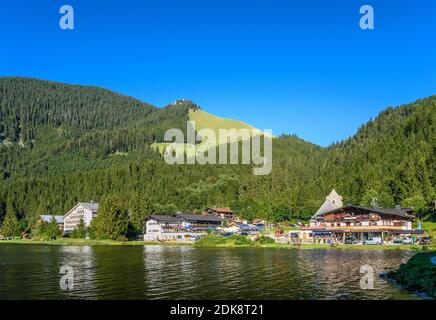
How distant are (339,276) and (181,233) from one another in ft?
342

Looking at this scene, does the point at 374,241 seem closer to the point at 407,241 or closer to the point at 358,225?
the point at 407,241

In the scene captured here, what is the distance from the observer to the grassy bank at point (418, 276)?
A: 35.9m

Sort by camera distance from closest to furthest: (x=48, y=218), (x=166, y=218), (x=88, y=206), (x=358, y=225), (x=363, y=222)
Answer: (x=363, y=222)
(x=358, y=225)
(x=166, y=218)
(x=88, y=206)
(x=48, y=218)

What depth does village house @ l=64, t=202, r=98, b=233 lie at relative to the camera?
17650 centimetres

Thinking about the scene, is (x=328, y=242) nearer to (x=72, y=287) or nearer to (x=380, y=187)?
(x=380, y=187)

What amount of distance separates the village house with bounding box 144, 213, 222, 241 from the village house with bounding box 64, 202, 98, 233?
36.9 meters

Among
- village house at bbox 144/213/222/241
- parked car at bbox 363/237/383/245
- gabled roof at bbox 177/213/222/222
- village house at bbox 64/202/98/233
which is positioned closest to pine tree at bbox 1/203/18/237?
village house at bbox 64/202/98/233

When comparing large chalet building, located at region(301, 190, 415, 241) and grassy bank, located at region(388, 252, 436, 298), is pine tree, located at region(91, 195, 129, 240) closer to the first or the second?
large chalet building, located at region(301, 190, 415, 241)

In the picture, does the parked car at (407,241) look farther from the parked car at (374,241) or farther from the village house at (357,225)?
the village house at (357,225)

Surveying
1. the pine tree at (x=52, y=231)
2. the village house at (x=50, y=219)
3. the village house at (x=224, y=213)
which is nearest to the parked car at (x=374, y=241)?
the village house at (x=224, y=213)

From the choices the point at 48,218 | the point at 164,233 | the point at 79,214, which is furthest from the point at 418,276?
the point at 48,218

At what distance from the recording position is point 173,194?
7559 inches

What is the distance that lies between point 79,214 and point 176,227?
50.5 metres

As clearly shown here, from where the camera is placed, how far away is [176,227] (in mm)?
150250
